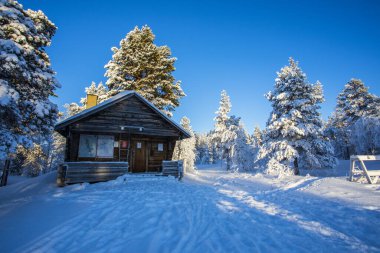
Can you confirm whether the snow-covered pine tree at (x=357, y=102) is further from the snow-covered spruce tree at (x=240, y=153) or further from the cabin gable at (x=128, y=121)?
the cabin gable at (x=128, y=121)

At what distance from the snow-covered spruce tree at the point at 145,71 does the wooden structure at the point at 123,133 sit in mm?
4195

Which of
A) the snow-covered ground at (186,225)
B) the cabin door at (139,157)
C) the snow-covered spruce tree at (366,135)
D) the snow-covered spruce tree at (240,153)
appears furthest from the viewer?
the snow-covered spruce tree at (240,153)

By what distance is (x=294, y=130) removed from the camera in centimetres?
1898

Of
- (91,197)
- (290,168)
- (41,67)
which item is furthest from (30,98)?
(290,168)

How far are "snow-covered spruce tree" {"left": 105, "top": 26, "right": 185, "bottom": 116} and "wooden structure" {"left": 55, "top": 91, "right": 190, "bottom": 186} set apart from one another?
420cm

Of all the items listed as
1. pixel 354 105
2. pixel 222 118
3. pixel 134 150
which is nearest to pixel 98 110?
pixel 134 150

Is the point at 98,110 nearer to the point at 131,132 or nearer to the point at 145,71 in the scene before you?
the point at 131,132

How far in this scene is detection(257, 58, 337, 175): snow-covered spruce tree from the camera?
751 inches

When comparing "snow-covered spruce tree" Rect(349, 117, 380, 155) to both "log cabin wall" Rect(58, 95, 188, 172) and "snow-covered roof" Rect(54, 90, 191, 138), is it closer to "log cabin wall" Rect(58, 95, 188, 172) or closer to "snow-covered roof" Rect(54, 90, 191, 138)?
"snow-covered roof" Rect(54, 90, 191, 138)

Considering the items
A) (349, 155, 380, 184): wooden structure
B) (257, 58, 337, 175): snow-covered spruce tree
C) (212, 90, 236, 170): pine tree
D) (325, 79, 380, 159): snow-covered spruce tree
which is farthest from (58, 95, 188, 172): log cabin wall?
(325, 79, 380, 159): snow-covered spruce tree

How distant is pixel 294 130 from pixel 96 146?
17.8 metres

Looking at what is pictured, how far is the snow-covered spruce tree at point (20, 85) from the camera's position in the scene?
27.9ft

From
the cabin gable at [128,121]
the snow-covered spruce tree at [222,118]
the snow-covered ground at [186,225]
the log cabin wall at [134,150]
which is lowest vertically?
the snow-covered ground at [186,225]

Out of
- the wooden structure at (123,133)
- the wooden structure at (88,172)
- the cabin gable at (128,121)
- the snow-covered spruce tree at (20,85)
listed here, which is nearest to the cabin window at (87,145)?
the wooden structure at (123,133)
